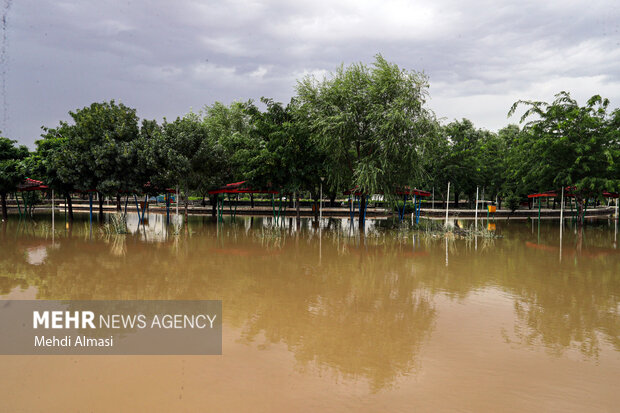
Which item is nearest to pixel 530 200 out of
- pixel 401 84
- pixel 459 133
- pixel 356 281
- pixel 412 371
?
pixel 459 133

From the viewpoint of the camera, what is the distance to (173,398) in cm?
539

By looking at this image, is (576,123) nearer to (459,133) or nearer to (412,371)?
(459,133)

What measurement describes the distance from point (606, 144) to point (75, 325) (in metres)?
38.3

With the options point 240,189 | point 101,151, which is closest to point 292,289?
point 101,151

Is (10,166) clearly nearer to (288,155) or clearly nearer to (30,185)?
(30,185)

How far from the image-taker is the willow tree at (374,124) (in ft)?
81.9

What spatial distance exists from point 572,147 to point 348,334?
31.1 meters

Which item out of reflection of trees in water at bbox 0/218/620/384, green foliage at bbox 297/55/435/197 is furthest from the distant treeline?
reflection of trees in water at bbox 0/218/620/384

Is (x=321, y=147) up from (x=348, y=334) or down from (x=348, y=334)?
up

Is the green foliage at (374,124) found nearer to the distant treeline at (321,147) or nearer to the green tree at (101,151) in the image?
the distant treeline at (321,147)

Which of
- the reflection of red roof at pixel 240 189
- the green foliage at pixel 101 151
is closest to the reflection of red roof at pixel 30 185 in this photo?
the green foliage at pixel 101 151

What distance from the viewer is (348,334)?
7.85 meters

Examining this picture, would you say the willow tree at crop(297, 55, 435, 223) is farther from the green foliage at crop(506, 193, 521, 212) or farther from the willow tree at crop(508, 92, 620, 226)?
the green foliage at crop(506, 193, 521, 212)

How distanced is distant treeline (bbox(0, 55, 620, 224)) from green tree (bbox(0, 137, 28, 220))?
0.17 metres
